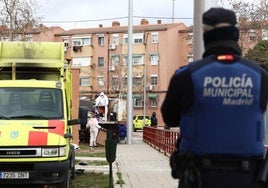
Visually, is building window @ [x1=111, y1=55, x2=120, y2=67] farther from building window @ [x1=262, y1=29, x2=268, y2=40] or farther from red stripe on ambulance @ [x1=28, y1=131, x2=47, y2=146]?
red stripe on ambulance @ [x1=28, y1=131, x2=47, y2=146]

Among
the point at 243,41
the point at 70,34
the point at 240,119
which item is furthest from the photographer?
the point at 70,34

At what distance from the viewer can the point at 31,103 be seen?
11.1m

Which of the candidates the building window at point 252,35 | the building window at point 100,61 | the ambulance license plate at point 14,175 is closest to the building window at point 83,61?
the building window at point 100,61

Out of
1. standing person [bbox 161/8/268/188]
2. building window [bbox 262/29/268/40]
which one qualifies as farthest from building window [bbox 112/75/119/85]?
standing person [bbox 161/8/268/188]

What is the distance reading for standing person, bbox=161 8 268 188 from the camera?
371 centimetres

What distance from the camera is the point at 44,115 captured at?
10844 mm

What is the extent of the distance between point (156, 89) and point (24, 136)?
64.4 metres

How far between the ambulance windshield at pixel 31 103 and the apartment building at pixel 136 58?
5943 centimetres

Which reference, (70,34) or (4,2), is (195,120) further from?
(70,34)

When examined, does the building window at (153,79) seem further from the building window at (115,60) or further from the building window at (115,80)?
the building window at (115,80)

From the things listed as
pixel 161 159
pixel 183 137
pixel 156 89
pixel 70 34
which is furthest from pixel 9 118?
pixel 70 34

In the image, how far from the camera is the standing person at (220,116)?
3713mm

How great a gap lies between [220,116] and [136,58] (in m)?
74.4

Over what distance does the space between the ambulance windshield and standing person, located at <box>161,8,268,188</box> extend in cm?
725
